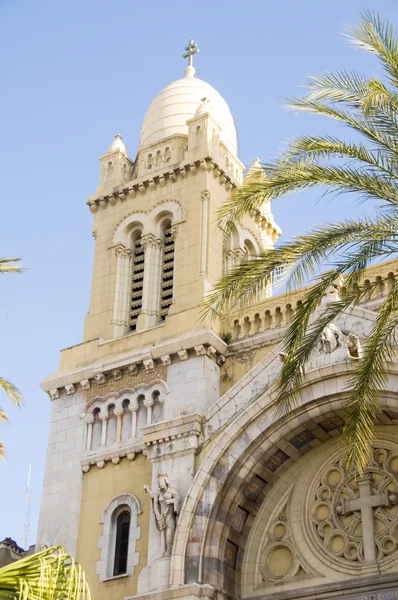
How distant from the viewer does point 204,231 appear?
2686 centimetres

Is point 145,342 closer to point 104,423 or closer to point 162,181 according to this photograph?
point 104,423

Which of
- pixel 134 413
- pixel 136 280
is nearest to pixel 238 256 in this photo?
pixel 136 280

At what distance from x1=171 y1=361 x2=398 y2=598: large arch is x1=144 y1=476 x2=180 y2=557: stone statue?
0.86ft

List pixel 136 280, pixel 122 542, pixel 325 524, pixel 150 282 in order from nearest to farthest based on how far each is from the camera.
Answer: pixel 325 524
pixel 122 542
pixel 150 282
pixel 136 280

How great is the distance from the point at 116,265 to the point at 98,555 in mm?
8606

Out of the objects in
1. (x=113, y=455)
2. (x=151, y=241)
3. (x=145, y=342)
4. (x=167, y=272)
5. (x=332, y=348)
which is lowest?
(x=113, y=455)

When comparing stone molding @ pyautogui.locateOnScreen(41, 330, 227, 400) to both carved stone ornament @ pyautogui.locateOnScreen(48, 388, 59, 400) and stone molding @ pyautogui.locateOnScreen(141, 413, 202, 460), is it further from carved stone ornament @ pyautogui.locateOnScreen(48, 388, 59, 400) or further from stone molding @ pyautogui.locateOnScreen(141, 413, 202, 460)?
stone molding @ pyautogui.locateOnScreen(141, 413, 202, 460)

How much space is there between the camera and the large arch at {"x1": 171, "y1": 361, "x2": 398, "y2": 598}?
21375 millimetres

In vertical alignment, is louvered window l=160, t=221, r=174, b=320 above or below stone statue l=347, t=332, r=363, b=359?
above

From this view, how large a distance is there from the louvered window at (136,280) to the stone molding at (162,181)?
1420mm

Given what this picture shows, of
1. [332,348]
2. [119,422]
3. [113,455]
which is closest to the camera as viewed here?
[332,348]

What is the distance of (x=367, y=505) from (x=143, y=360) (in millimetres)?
6930

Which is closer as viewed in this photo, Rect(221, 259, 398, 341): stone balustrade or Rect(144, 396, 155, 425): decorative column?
Rect(144, 396, 155, 425): decorative column

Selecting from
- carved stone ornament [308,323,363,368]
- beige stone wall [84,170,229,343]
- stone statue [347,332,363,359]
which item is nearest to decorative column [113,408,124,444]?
beige stone wall [84,170,229,343]
